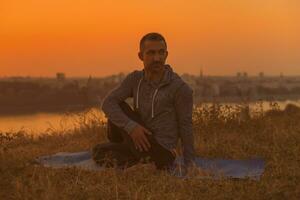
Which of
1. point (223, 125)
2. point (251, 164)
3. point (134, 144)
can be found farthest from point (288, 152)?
point (223, 125)

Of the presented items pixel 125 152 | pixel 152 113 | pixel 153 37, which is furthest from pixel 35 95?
pixel 153 37

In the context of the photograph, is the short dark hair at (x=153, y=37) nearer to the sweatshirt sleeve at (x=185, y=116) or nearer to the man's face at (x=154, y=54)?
the man's face at (x=154, y=54)

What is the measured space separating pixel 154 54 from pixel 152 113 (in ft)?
2.19

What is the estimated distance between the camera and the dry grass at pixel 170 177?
4.04 metres

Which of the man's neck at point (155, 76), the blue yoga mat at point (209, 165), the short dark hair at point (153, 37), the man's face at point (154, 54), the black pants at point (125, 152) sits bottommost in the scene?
the blue yoga mat at point (209, 165)

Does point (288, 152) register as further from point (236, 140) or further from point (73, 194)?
point (73, 194)

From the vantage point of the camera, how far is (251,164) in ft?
18.7

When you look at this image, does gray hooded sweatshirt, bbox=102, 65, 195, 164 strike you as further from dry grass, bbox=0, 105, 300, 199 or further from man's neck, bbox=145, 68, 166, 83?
dry grass, bbox=0, 105, 300, 199

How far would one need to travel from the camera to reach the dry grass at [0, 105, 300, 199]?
4043 mm

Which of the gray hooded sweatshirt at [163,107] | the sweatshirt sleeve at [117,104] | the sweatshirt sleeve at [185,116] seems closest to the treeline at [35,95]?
the sweatshirt sleeve at [117,104]

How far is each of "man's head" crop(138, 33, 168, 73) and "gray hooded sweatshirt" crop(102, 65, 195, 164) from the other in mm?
171

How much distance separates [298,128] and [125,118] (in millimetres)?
3357

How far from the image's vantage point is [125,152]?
557cm

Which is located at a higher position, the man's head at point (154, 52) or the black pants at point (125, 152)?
the man's head at point (154, 52)
